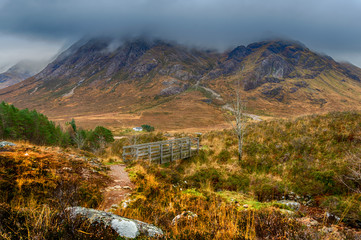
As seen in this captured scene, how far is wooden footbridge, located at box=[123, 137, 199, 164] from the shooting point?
39.5 ft

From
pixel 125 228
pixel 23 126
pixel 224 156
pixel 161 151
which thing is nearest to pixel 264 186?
pixel 224 156

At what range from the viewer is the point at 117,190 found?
19.5 feet

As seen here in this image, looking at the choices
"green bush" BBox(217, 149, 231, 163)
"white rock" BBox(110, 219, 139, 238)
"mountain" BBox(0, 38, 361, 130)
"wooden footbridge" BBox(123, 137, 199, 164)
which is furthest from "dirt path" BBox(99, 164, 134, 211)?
"mountain" BBox(0, 38, 361, 130)

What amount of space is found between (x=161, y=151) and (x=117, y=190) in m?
7.14

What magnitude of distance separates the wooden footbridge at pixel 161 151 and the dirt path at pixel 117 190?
13.5 feet

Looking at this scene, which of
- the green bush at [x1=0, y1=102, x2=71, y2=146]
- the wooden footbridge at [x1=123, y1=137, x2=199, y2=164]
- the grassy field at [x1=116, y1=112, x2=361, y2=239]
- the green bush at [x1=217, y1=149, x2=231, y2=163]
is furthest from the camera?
the green bush at [x1=0, y1=102, x2=71, y2=146]

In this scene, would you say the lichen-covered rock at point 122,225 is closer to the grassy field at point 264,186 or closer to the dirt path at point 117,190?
the grassy field at point 264,186

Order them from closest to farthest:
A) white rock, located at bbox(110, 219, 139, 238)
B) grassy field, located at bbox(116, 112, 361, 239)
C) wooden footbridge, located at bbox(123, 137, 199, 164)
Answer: white rock, located at bbox(110, 219, 139, 238)
grassy field, located at bbox(116, 112, 361, 239)
wooden footbridge, located at bbox(123, 137, 199, 164)

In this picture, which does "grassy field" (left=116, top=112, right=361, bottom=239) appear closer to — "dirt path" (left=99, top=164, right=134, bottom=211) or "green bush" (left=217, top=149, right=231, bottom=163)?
"green bush" (left=217, top=149, right=231, bottom=163)

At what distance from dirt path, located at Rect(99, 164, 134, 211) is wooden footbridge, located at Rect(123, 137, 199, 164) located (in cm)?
412

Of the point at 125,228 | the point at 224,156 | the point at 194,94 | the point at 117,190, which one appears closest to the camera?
the point at 125,228

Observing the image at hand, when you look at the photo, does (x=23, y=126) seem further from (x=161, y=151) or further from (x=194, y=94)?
(x=194, y=94)

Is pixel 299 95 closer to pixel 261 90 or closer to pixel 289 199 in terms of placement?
pixel 261 90

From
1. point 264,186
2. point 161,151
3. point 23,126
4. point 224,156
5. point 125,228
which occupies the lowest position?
point 264,186
